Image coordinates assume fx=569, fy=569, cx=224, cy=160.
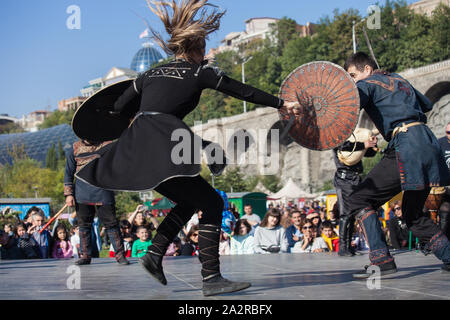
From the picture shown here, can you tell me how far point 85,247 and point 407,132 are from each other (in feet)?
15.6

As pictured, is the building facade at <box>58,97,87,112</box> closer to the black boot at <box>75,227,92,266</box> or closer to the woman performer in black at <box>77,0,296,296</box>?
the black boot at <box>75,227,92,266</box>

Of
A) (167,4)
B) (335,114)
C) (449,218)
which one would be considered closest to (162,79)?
(167,4)

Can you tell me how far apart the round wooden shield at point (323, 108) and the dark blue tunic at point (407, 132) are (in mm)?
156

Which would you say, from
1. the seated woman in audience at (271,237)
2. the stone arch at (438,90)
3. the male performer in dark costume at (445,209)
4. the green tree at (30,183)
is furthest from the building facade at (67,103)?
the male performer in dark costume at (445,209)

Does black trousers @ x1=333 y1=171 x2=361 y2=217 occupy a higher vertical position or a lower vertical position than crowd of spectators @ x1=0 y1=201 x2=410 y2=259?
higher

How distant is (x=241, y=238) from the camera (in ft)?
33.1

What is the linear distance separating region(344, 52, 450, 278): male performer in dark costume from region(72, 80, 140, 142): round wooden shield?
6.94 ft

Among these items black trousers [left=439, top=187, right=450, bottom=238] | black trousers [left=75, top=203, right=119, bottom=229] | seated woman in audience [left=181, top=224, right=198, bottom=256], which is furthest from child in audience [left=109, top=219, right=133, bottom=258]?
black trousers [left=439, top=187, right=450, bottom=238]

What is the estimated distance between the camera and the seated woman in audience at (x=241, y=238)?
32.7 ft

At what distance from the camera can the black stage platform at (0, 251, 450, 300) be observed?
3.96 metres
